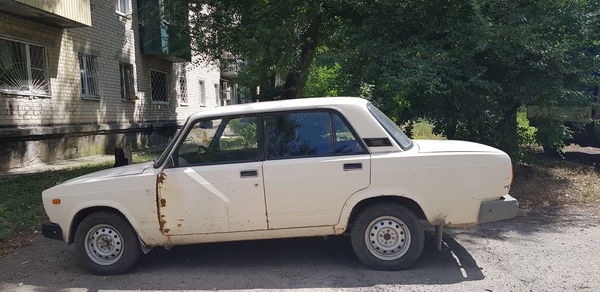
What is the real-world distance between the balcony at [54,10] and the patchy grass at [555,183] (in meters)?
10.2

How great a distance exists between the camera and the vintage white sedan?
395 centimetres

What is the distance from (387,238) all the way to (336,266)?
58cm

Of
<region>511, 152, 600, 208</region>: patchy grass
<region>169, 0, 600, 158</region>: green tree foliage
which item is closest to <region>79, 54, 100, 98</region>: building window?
<region>169, 0, 600, 158</region>: green tree foliage

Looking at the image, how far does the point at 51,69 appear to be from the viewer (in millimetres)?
11086

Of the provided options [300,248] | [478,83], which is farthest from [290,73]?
[300,248]

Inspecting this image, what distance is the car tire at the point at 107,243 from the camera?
4188mm

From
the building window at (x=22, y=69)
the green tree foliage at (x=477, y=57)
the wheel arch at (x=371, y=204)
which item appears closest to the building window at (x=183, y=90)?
the building window at (x=22, y=69)

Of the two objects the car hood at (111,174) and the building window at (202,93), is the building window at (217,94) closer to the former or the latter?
the building window at (202,93)

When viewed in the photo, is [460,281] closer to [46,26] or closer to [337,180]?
[337,180]

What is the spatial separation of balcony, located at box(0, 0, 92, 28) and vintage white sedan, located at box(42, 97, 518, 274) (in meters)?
7.08

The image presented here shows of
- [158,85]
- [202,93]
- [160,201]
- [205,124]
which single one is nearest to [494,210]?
[205,124]

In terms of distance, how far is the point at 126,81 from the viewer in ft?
49.2

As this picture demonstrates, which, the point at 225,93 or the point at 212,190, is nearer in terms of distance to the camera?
the point at 212,190

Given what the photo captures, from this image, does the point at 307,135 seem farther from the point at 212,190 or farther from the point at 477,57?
the point at 477,57
